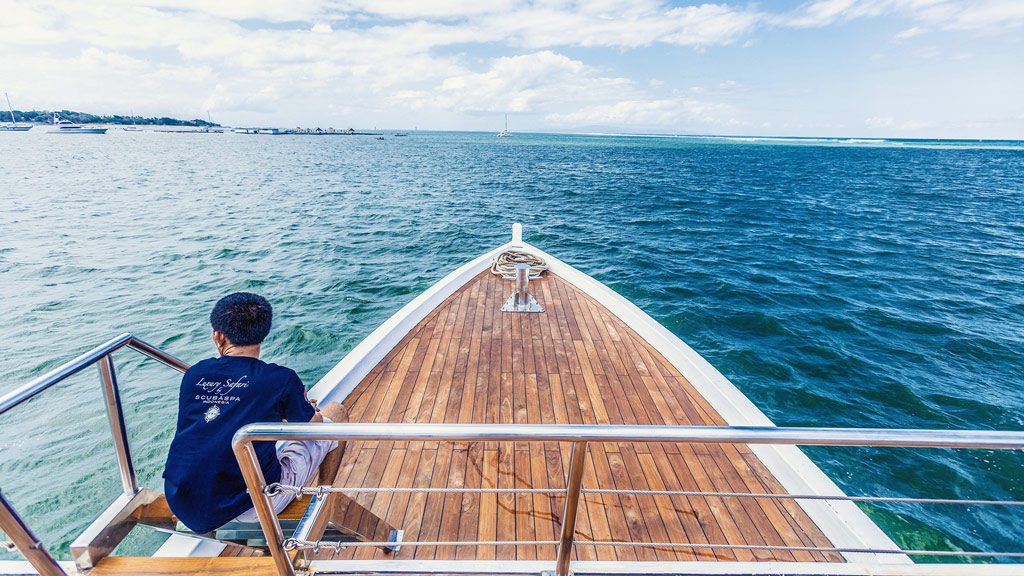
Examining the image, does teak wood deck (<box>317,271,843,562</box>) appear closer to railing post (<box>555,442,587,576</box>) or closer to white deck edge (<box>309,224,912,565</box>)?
white deck edge (<box>309,224,912,565</box>)

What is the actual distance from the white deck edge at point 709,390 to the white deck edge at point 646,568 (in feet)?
1.58

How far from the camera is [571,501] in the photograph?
5.29 ft

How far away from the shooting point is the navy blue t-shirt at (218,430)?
5.55ft

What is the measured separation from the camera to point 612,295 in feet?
20.9

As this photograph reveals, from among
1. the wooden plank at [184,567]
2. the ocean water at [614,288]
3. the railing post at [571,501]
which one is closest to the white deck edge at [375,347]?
the wooden plank at [184,567]

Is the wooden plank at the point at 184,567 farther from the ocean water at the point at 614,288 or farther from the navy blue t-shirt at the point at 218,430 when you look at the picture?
the ocean water at the point at 614,288

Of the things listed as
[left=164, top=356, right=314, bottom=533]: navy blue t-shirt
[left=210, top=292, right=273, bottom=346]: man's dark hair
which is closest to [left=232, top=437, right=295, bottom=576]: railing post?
[left=164, top=356, right=314, bottom=533]: navy blue t-shirt

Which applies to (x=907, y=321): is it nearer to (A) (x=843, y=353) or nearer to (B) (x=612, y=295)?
(A) (x=843, y=353)

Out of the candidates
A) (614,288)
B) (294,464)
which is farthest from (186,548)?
(614,288)

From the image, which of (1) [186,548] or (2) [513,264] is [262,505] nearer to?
(1) [186,548]

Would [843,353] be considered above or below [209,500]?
below

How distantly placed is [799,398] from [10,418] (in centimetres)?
1198

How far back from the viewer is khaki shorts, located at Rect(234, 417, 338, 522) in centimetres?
197

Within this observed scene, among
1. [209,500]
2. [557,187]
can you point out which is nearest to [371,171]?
[557,187]
